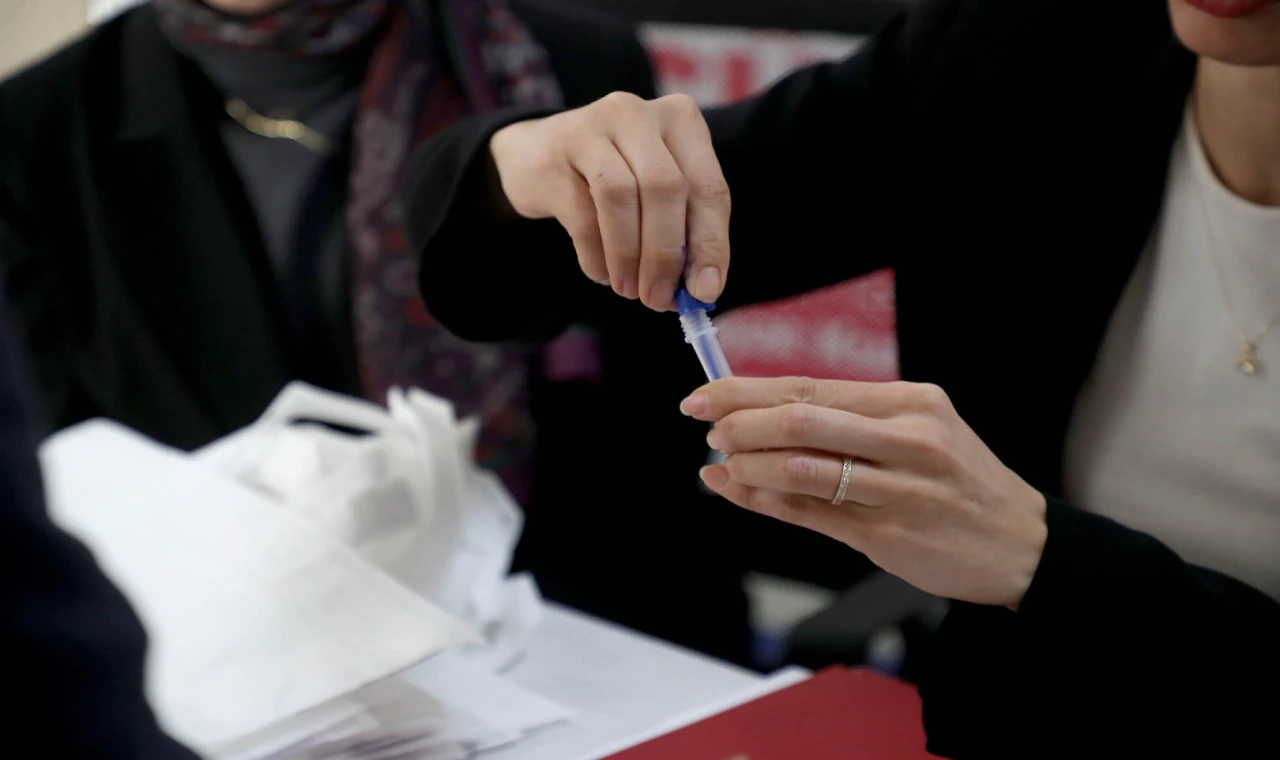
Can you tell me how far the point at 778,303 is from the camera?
1096 millimetres

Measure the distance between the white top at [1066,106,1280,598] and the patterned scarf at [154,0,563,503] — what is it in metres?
0.53

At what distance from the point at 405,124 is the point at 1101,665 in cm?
77

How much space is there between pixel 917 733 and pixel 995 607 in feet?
0.35

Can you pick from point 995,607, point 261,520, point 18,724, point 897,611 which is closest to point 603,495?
point 897,611

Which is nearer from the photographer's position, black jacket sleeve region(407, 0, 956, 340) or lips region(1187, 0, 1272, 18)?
lips region(1187, 0, 1272, 18)

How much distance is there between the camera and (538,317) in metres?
0.74

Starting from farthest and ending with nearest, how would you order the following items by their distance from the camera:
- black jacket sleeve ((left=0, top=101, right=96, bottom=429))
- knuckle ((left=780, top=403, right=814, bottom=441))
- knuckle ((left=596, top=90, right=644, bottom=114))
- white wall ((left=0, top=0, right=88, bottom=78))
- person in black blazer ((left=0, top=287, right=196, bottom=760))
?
black jacket sleeve ((left=0, top=101, right=96, bottom=429)), white wall ((left=0, top=0, right=88, bottom=78)), knuckle ((left=596, top=90, right=644, bottom=114)), knuckle ((left=780, top=403, right=814, bottom=441)), person in black blazer ((left=0, top=287, right=196, bottom=760))

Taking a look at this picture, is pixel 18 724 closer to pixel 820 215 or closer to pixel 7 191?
pixel 820 215

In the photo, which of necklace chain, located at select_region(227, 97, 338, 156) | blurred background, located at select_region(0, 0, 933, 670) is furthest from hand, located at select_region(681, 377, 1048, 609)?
necklace chain, located at select_region(227, 97, 338, 156)

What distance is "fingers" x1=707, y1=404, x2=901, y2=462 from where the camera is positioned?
1.39 ft

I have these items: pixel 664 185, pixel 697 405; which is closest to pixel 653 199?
pixel 664 185

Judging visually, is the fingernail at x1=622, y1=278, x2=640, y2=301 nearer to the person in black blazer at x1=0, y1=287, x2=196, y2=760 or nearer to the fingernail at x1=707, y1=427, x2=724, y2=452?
the fingernail at x1=707, y1=427, x2=724, y2=452

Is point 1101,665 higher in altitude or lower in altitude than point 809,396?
lower

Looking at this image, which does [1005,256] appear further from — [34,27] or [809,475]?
[34,27]
